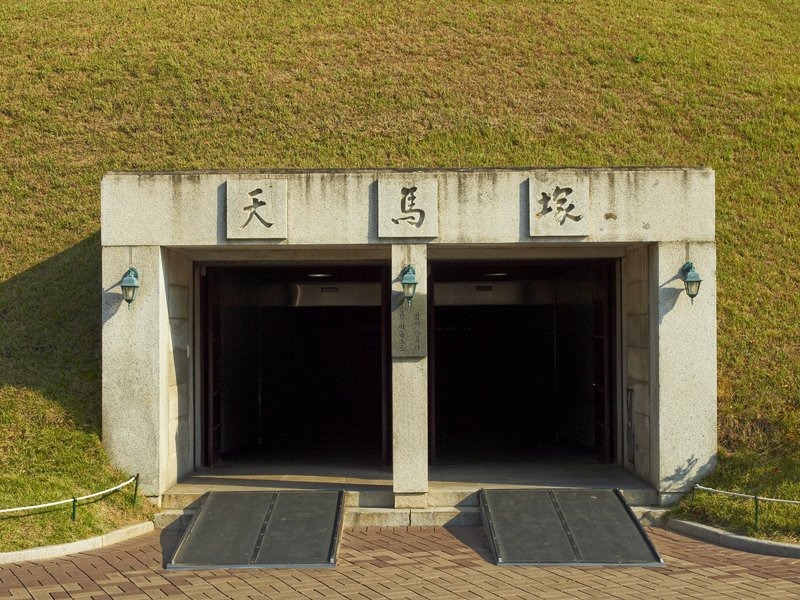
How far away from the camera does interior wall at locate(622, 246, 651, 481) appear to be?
39.2ft

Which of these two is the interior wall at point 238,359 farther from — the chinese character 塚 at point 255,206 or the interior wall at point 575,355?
the interior wall at point 575,355

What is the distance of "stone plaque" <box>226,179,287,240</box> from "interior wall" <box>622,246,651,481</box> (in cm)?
497

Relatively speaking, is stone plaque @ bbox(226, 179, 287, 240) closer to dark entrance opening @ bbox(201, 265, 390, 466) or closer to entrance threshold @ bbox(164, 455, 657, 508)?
dark entrance opening @ bbox(201, 265, 390, 466)

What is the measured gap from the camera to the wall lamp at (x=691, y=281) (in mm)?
11102

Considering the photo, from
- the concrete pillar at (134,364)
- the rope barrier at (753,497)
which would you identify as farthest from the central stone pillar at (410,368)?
the rope barrier at (753,497)

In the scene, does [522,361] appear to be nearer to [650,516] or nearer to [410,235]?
[650,516]

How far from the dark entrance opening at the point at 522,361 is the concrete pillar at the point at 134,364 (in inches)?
160

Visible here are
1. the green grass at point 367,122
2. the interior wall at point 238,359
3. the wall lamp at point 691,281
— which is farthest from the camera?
the interior wall at point 238,359

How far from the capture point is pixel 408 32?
26.0 m

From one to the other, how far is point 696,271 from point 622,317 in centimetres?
206

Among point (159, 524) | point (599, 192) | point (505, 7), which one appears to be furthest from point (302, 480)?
point (505, 7)

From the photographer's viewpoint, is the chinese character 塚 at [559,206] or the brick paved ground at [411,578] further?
the chinese character 塚 at [559,206]

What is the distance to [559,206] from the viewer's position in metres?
11.3

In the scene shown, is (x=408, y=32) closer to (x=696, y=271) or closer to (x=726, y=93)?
(x=726, y=93)
